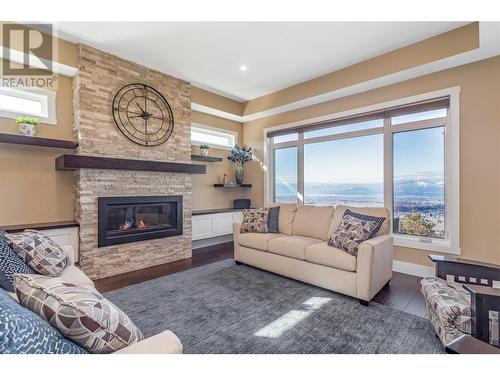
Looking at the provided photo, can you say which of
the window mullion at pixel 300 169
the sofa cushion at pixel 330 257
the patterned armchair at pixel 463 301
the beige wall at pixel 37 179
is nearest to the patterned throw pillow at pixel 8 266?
the beige wall at pixel 37 179

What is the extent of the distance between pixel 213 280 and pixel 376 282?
195cm

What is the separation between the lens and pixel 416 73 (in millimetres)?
3381

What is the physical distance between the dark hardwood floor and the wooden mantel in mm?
1527

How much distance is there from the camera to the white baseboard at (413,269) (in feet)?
11.0

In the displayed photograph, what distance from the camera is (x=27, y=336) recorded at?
0.72 meters

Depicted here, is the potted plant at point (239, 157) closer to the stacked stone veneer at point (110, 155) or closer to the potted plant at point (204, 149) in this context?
the potted plant at point (204, 149)

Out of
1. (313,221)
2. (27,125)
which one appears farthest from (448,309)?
(27,125)

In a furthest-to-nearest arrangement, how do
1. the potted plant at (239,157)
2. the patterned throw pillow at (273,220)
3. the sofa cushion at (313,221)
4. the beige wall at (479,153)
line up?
the potted plant at (239,157) < the patterned throw pillow at (273,220) < the sofa cushion at (313,221) < the beige wall at (479,153)

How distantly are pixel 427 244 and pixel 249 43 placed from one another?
365cm

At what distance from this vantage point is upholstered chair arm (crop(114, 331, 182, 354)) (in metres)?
0.88

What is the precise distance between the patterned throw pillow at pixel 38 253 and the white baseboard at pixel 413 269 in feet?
13.6

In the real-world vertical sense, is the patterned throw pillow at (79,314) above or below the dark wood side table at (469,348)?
above
